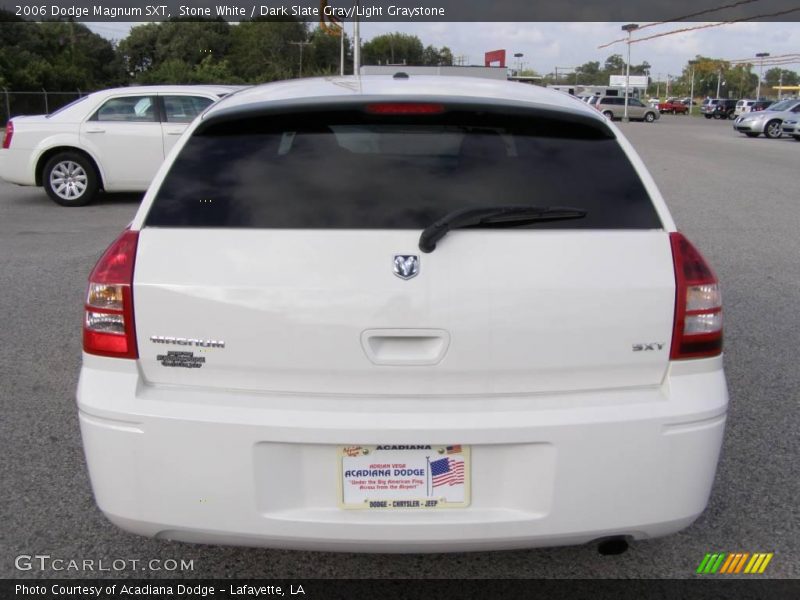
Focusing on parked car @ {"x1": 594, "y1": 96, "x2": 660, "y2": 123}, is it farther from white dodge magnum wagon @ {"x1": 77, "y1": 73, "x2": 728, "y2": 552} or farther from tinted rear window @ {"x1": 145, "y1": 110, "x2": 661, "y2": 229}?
white dodge magnum wagon @ {"x1": 77, "y1": 73, "x2": 728, "y2": 552}

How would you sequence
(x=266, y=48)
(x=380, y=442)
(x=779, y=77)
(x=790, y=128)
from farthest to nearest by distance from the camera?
(x=779, y=77)
(x=266, y=48)
(x=790, y=128)
(x=380, y=442)

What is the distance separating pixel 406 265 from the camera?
2.38 meters

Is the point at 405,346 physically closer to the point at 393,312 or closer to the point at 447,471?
the point at 393,312

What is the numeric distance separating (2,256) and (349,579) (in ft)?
23.1

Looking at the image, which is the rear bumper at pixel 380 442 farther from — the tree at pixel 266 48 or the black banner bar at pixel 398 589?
the tree at pixel 266 48

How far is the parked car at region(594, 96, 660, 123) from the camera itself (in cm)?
5344

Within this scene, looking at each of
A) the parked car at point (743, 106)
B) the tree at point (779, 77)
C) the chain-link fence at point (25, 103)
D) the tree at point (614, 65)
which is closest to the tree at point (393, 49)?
the parked car at point (743, 106)

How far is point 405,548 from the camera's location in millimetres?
2436

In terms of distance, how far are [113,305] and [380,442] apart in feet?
3.09

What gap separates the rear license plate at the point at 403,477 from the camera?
2.37 meters

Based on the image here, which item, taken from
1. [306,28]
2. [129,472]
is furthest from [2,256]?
[306,28]

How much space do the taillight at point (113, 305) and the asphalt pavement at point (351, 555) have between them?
3.23 feet

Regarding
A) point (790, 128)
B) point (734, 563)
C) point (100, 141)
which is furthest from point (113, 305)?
point (790, 128)

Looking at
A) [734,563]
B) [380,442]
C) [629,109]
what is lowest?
[734,563]
